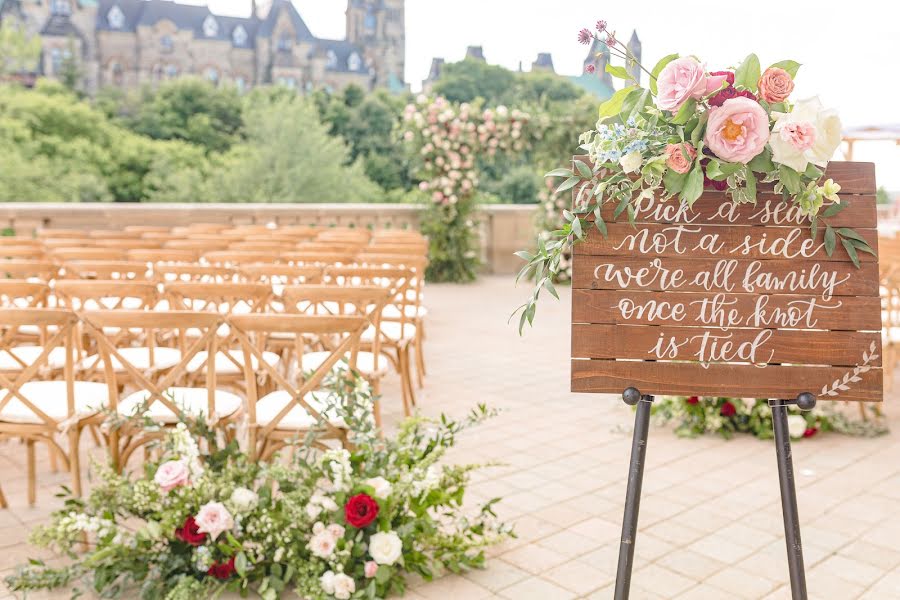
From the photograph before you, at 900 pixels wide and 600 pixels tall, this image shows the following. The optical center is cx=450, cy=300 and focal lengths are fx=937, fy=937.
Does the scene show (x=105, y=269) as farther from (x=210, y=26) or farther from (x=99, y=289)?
(x=210, y=26)

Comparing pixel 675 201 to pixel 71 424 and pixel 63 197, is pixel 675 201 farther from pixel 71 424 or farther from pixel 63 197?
pixel 63 197

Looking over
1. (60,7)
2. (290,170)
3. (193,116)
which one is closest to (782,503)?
(290,170)

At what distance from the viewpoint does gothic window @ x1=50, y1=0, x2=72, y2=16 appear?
60.7 m

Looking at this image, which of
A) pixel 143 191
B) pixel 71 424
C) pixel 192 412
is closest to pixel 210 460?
pixel 192 412

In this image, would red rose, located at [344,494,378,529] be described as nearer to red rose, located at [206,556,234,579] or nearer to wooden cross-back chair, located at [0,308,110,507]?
red rose, located at [206,556,234,579]

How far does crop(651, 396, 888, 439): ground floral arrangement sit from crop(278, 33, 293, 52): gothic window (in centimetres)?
6660

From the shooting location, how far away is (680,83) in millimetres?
1960

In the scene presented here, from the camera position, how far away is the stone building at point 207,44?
60375mm

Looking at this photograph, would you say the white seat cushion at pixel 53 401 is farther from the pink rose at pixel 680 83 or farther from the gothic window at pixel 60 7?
the gothic window at pixel 60 7

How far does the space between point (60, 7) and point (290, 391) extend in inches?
2580

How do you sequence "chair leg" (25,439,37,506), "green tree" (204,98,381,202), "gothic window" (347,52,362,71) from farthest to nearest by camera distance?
"gothic window" (347,52,362,71), "green tree" (204,98,381,202), "chair leg" (25,439,37,506)

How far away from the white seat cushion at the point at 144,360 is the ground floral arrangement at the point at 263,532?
110 cm

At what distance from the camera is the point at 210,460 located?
10.4 feet

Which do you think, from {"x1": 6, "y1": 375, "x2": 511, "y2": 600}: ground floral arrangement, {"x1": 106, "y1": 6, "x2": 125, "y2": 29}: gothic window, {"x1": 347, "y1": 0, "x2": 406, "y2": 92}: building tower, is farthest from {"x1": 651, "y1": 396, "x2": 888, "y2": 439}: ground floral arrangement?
{"x1": 347, "y1": 0, "x2": 406, "y2": 92}: building tower
